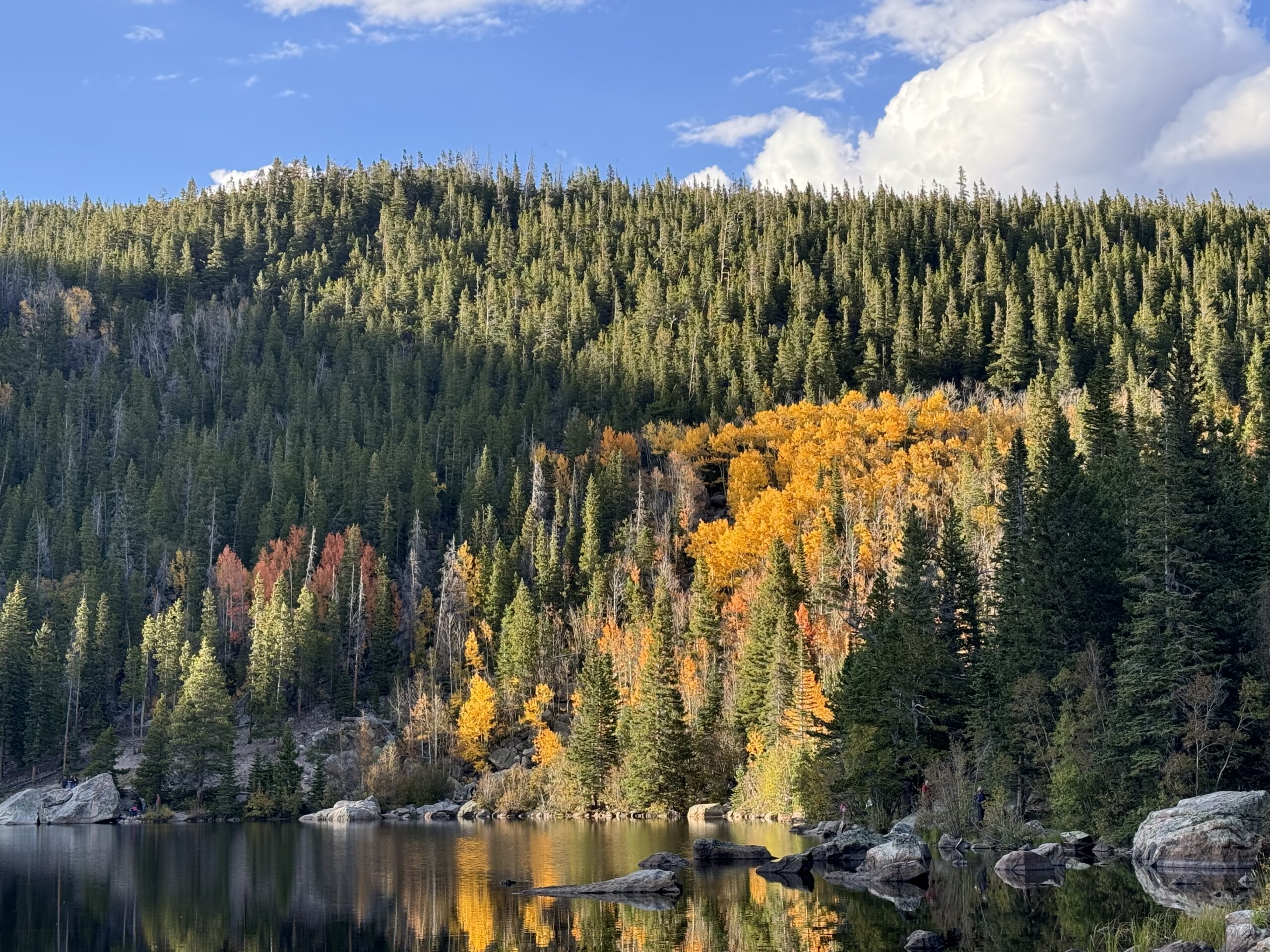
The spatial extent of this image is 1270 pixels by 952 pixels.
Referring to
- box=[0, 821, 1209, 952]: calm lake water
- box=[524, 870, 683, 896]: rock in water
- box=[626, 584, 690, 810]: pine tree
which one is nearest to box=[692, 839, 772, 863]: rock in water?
box=[0, 821, 1209, 952]: calm lake water

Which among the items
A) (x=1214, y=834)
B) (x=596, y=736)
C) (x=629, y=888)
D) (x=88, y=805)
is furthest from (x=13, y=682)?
(x=1214, y=834)

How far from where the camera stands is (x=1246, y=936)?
2602cm

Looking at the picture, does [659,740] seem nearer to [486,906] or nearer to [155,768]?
[155,768]

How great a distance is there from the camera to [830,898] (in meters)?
42.7

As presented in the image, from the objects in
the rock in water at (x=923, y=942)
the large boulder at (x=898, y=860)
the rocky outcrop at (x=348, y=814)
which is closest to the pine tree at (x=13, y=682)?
the rocky outcrop at (x=348, y=814)

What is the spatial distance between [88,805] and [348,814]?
77.8ft

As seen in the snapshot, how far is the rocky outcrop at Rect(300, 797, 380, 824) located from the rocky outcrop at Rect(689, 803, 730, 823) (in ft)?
89.6

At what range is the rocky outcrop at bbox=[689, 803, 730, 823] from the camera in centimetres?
8944

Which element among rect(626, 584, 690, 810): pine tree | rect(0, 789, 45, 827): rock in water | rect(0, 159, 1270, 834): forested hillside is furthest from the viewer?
rect(0, 789, 45, 827): rock in water

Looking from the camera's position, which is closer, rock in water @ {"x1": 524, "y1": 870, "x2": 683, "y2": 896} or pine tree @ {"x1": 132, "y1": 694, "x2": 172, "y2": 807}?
rock in water @ {"x1": 524, "y1": 870, "x2": 683, "y2": 896}

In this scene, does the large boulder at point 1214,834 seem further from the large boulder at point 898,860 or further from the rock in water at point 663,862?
the rock in water at point 663,862

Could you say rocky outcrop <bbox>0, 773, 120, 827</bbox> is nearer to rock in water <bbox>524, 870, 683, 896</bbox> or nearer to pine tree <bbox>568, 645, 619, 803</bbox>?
Result: pine tree <bbox>568, 645, 619, 803</bbox>

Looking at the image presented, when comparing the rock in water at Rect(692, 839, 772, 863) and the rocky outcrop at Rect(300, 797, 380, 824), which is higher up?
the rock in water at Rect(692, 839, 772, 863)

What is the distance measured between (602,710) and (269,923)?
56.6 metres
